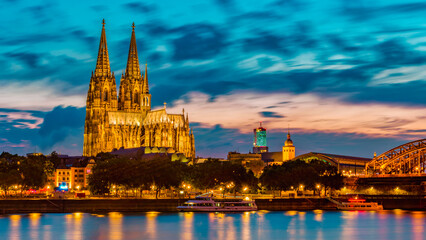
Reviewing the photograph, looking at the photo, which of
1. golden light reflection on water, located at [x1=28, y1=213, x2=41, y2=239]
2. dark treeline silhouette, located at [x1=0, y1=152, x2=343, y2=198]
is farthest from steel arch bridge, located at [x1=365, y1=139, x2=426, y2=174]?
golden light reflection on water, located at [x1=28, y1=213, x2=41, y2=239]

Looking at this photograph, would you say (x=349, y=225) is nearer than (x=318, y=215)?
Yes

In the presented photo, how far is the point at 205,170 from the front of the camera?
162125mm

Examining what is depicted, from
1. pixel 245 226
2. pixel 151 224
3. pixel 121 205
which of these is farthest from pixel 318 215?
pixel 121 205

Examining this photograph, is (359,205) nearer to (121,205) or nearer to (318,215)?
(318,215)

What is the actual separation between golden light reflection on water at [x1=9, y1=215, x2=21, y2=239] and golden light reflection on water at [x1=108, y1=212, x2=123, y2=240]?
1114 cm

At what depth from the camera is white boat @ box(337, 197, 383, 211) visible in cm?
13527

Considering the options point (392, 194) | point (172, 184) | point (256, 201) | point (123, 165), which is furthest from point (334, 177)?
point (123, 165)

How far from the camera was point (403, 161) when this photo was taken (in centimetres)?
17450

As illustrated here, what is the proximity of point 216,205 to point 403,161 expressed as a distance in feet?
208

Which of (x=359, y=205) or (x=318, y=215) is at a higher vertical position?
(x=359, y=205)

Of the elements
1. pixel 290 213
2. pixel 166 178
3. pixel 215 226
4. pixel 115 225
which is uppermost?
pixel 166 178

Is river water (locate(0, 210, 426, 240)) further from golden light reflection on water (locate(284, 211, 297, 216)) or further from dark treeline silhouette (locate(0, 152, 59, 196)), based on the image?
dark treeline silhouette (locate(0, 152, 59, 196))

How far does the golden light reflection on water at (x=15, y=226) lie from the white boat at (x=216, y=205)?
27607mm

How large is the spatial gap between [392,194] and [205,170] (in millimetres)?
38843
